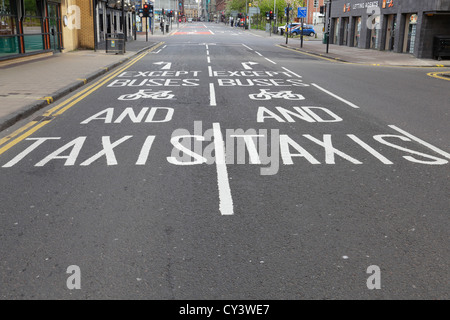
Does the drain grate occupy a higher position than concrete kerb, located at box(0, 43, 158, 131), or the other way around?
concrete kerb, located at box(0, 43, 158, 131)

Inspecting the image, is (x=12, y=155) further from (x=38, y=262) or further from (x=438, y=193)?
(x=438, y=193)

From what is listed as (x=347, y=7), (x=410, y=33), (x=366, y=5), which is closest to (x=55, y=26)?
(x=410, y=33)

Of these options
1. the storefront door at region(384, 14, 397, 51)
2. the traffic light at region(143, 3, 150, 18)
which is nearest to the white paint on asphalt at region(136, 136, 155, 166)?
the storefront door at region(384, 14, 397, 51)

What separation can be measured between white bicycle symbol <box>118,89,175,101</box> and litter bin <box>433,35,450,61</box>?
1838 centimetres

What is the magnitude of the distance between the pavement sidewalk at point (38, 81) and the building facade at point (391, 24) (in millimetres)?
16802

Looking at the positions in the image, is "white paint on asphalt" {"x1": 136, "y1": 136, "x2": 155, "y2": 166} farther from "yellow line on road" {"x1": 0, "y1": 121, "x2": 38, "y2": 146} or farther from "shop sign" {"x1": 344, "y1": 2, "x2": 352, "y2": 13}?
"shop sign" {"x1": 344, "y1": 2, "x2": 352, "y2": 13}

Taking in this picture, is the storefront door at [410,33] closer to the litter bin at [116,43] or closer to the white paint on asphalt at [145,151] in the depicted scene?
the litter bin at [116,43]

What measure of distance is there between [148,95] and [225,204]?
8.01 metres

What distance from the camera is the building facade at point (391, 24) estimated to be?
85.3 feet

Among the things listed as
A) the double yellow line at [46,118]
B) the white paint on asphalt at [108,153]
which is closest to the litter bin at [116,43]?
the double yellow line at [46,118]

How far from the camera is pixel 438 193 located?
16.7 feet

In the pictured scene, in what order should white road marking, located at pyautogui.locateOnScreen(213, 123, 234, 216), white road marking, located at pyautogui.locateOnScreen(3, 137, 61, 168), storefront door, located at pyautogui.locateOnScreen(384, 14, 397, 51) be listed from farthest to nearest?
1. storefront door, located at pyautogui.locateOnScreen(384, 14, 397, 51)
2. white road marking, located at pyautogui.locateOnScreen(3, 137, 61, 168)
3. white road marking, located at pyautogui.locateOnScreen(213, 123, 234, 216)

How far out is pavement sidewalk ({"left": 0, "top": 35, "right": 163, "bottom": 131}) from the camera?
9.55m

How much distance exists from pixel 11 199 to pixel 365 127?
19.8 ft
